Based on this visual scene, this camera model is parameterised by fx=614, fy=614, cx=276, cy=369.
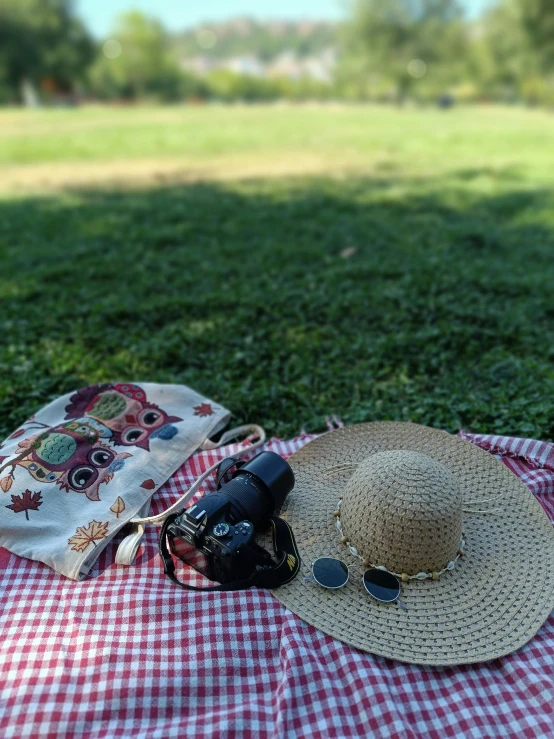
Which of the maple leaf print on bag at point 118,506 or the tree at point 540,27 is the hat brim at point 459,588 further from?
the tree at point 540,27

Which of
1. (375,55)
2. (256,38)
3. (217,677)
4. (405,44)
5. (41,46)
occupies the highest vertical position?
(256,38)

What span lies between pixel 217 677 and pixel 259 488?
538 millimetres

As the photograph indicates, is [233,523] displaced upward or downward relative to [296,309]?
upward

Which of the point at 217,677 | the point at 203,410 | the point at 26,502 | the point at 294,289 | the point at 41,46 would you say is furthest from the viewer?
the point at 41,46

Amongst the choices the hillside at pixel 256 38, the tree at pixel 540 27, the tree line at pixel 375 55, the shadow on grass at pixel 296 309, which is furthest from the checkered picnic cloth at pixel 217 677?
the hillside at pixel 256 38

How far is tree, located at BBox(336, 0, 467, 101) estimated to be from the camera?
38.2 meters

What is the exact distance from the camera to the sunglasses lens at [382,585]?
1677 mm

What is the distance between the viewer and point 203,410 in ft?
8.61

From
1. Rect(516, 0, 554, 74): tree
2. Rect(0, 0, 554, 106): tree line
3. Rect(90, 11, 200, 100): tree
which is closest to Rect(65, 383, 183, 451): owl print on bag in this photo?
Rect(516, 0, 554, 74): tree

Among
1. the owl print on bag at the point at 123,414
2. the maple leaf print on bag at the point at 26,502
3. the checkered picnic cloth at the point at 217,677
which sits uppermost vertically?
the owl print on bag at the point at 123,414

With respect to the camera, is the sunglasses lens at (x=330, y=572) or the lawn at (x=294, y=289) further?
the lawn at (x=294, y=289)

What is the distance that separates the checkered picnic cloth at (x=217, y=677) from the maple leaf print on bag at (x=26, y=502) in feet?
0.87

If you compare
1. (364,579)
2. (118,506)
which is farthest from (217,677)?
(118,506)

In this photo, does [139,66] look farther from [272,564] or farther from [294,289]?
[272,564]
